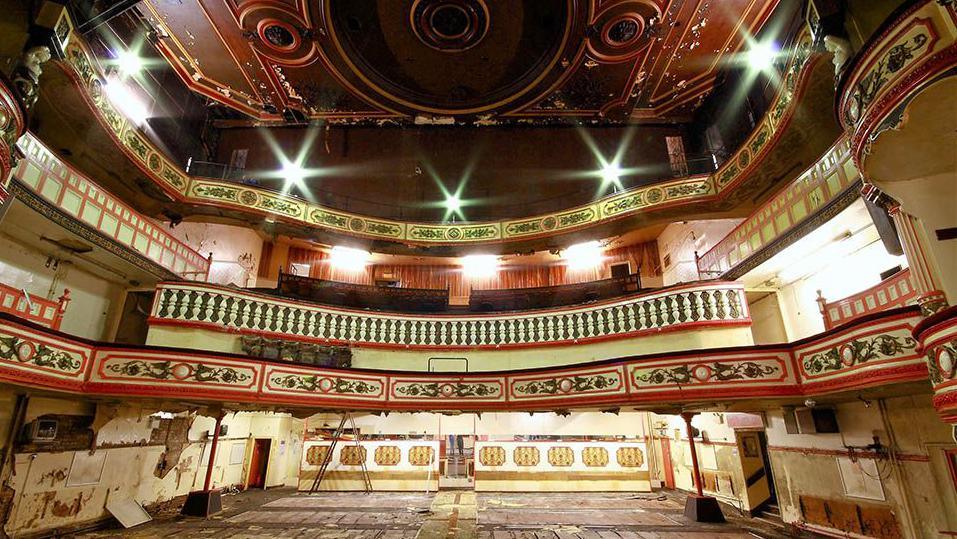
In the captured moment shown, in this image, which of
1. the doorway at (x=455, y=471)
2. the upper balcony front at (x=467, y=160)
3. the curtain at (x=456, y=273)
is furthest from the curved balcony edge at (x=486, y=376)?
the curtain at (x=456, y=273)

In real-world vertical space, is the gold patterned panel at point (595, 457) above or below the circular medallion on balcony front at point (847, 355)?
below

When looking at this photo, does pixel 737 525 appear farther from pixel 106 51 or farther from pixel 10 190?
pixel 106 51

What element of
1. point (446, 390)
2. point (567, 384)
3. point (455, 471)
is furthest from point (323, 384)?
point (455, 471)

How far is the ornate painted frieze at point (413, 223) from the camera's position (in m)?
8.91

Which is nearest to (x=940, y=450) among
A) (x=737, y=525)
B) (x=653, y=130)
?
(x=737, y=525)

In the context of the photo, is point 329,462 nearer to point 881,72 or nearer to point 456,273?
point 456,273

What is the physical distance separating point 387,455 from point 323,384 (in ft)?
12.4

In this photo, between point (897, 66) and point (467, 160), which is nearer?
point (897, 66)

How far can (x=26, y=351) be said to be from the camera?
5312 mm

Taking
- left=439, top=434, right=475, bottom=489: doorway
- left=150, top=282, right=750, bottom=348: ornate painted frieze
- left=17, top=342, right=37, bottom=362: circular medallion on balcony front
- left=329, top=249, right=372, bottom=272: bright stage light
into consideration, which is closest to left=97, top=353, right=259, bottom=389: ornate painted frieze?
left=17, top=342, right=37, bottom=362: circular medallion on balcony front

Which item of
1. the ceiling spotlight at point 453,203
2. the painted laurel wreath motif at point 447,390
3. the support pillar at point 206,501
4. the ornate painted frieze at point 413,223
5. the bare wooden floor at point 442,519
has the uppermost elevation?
the ceiling spotlight at point 453,203

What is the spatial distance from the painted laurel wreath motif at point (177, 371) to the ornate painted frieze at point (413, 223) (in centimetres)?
615

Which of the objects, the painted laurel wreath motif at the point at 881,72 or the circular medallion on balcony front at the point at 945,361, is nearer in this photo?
the circular medallion on balcony front at the point at 945,361

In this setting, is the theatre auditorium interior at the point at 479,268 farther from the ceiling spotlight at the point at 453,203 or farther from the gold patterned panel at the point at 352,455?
the ceiling spotlight at the point at 453,203
